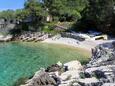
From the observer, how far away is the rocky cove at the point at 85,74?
2554cm

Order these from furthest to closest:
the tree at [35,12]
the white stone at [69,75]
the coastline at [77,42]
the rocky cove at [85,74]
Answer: the tree at [35,12], the coastline at [77,42], the white stone at [69,75], the rocky cove at [85,74]

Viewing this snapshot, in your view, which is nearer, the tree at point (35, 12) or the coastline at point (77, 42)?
the coastline at point (77, 42)

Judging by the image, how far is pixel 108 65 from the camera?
1121 inches

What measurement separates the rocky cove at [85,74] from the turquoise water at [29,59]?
3.50m

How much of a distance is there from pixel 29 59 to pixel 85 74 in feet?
64.2

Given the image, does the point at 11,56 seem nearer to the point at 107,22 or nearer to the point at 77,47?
the point at 77,47

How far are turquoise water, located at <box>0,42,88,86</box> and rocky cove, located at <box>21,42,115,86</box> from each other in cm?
350

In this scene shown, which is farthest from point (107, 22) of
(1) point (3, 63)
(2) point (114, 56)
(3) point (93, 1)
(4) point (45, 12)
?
(2) point (114, 56)

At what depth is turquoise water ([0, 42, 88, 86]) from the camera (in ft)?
117

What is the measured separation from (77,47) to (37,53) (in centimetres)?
723

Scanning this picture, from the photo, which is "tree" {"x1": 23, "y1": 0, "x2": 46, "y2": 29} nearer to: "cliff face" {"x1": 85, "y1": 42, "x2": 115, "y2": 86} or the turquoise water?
the turquoise water

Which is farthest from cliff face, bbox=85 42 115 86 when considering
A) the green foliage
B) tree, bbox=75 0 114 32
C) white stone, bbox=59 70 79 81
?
the green foliage

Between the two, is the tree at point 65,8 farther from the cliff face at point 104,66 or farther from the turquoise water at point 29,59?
the cliff face at point 104,66

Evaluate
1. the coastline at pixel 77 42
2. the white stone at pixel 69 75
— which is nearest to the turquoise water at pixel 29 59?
the coastline at pixel 77 42
